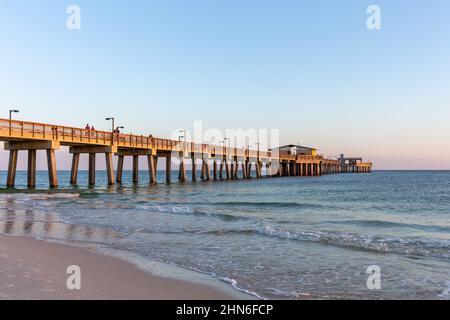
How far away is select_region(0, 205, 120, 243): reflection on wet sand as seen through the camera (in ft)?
37.0

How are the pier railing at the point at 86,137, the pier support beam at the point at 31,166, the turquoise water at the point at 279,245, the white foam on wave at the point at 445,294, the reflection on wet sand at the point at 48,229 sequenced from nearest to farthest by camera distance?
the white foam on wave at the point at 445,294
the turquoise water at the point at 279,245
the reflection on wet sand at the point at 48,229
the pier railing at the point at 86,137
the pier support beam at the point at 31,166

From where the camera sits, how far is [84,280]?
646 centimetres

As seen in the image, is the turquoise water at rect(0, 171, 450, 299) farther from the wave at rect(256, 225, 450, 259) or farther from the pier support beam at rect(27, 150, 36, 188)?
the pier support beam at rect(27, 150, 36, 188)

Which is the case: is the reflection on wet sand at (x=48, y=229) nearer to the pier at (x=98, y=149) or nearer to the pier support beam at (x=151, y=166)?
the pier at (x=98, y=149)

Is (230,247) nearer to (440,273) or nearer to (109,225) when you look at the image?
(440,273)

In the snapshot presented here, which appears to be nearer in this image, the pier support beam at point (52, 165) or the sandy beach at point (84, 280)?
the sandy beach at point (84, 280)

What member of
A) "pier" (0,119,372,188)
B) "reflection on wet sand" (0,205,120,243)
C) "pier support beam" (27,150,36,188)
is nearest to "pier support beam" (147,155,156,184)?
"pier" (0,119,372,188)

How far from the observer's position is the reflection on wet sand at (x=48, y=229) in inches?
444

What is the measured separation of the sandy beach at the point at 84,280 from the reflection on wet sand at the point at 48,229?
2.36m

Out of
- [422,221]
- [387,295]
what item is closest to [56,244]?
[387,295]

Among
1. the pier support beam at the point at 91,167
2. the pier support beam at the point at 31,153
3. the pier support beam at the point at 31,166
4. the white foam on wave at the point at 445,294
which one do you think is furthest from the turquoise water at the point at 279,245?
the pier support beam at the point at 91,167

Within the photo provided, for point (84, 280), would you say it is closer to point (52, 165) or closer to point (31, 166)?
point (52, 165)

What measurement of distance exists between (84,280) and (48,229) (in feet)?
22.8
